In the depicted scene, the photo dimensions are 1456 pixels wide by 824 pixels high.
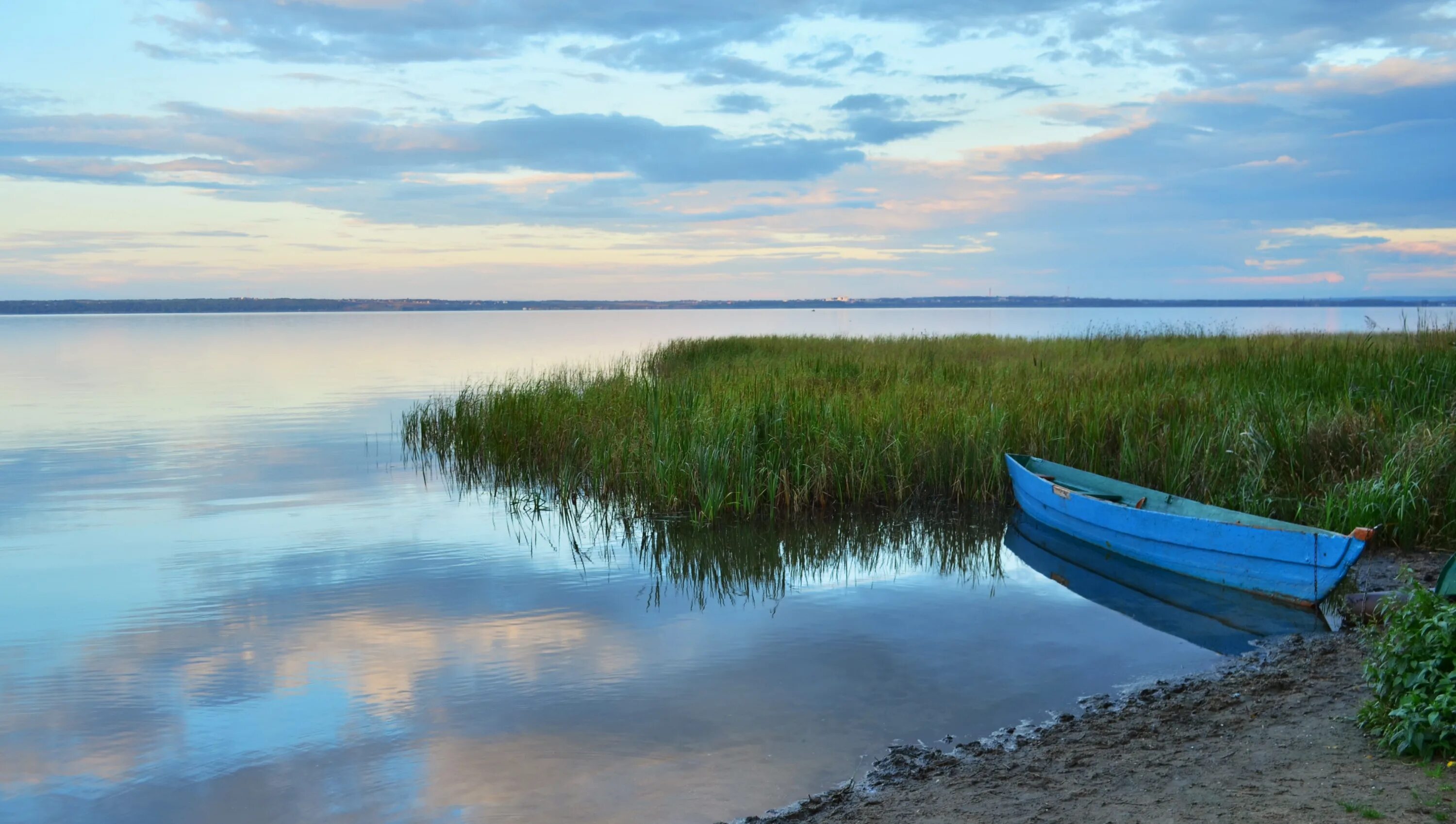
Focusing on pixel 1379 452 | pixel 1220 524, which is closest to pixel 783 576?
pixel 1220 524

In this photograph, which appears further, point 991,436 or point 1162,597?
point 991,436

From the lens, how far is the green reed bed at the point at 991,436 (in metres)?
9.89

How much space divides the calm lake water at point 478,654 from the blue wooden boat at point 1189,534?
681 millimetres

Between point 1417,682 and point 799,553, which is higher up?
point 1417,682

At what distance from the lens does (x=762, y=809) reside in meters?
4.83

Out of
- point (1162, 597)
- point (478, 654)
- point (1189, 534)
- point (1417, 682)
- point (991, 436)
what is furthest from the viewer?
point (991, 436)

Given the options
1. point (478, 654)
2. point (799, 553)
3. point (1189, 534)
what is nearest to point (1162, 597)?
point (1189, 534)

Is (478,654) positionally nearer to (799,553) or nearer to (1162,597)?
(799,553)

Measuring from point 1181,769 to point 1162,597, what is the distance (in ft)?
14.4

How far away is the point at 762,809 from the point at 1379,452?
8.47 meters

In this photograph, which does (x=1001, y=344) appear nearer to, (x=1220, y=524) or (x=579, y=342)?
(x=1220, y=524)

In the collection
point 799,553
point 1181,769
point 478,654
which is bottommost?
point 478,654

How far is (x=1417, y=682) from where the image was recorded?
13.9ft

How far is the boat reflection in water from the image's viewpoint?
295 inches
